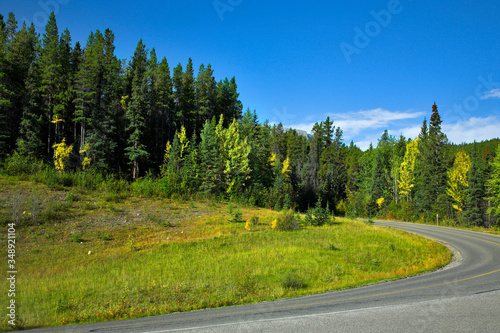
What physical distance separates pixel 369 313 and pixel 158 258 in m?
12.6

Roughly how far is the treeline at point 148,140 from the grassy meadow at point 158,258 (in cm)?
937

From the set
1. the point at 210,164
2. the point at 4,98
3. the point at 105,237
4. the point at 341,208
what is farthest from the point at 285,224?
the point at 4,98

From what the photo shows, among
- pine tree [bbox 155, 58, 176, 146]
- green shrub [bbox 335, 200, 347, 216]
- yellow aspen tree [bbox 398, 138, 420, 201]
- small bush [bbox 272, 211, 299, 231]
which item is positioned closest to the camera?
small bush [bbox 272, 211, 299, 231]

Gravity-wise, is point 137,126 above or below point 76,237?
above

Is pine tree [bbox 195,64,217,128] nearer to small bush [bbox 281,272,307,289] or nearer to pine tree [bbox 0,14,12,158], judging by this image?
pine tree [bbox 0,14,12,158]

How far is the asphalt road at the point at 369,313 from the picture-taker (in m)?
5.77

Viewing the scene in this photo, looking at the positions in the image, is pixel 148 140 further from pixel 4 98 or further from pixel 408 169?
pixel 408 169

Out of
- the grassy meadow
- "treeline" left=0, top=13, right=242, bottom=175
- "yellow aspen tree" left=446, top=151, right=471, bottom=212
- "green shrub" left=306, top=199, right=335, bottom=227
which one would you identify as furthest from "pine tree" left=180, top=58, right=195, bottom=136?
"yellow aspen tree" left=446, top=151, right=471, bottom=212

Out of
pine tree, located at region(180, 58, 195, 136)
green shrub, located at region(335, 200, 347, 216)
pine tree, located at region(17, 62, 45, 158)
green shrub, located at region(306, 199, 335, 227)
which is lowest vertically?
green shrub, located at region(335, 200, 347, 216)

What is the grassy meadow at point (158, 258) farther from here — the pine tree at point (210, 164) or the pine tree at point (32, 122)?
Result: the pine tree at point (210, 164)

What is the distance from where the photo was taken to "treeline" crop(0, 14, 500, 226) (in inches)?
1405

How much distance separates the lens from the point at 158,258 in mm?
15383

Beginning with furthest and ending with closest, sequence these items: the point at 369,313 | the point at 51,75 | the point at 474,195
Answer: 1. the point at 474,195
2. the point at 51,75
3. the point at 369,313

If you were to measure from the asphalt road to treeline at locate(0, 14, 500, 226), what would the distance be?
22804 mm
